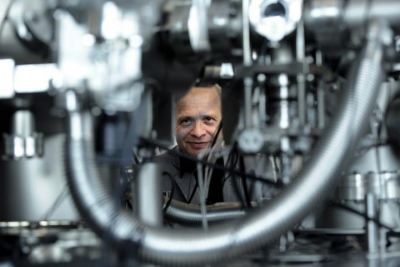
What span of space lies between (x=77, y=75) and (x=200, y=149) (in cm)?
101

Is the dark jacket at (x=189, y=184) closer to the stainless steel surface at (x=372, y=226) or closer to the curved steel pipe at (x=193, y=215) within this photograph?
the curved steel pipe at (x=193, y=215)

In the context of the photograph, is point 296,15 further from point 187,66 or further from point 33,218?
point 33,218

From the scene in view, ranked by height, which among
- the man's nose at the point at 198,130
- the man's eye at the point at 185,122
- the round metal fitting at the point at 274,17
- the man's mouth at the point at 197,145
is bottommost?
the man's mouth at the point at 197,145

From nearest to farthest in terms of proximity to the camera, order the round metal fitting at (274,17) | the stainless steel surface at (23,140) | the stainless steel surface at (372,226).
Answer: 1. the round metal fitting at (274,17)
2. the stainless steel surface at (372,226)
3. the stainless steel surface at (23,140)

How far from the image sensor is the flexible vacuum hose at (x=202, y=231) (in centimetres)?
75

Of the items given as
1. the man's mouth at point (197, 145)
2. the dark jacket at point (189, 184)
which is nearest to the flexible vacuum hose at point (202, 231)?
the dark jacket at point (189, 184)

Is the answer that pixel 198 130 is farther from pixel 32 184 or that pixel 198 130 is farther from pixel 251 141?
pixel 251 141

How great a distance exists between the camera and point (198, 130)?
178 cm

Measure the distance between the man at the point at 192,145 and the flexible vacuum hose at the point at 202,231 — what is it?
79 centimetres

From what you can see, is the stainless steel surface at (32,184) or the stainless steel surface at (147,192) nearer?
the stainless steel surface at (147,192)

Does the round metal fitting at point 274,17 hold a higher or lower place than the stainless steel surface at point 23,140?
higher

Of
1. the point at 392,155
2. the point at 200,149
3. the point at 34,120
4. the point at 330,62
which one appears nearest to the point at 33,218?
the point at 34,120

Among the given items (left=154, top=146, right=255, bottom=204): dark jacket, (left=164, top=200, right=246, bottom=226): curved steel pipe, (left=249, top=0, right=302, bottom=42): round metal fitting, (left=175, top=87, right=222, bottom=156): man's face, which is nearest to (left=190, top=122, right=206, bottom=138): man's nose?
(left=175, top=87, right=222, bottom=156): man's face

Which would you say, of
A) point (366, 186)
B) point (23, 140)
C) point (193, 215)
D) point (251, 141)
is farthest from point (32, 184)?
point (366, 186)
